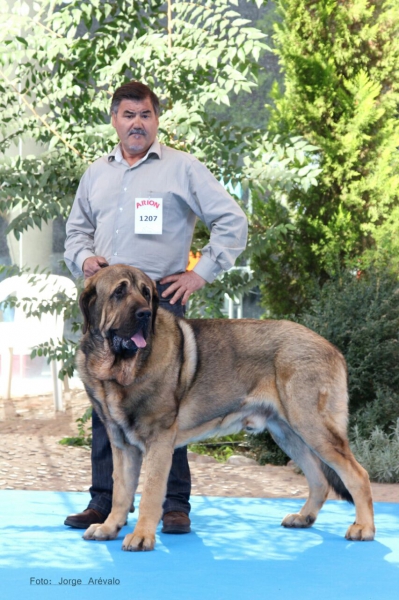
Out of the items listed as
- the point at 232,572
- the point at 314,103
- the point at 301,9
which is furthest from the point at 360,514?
the point at 301,9

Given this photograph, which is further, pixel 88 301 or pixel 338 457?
pixel 338 457

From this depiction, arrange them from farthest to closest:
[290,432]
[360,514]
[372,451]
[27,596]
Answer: [372,451], [290,432], [360,514], [27,596]

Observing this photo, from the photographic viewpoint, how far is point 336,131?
26.4 feet

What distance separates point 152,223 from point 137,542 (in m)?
1.57

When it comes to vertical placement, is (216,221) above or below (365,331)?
above

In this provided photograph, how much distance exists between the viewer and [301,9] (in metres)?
8.07

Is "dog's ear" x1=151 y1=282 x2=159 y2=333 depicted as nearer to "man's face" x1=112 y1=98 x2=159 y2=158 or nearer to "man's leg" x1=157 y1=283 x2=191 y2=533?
"man's leg" x1=157 y1=283 x2=191 y2=533

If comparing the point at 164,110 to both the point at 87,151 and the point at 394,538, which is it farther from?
the point at 394,538

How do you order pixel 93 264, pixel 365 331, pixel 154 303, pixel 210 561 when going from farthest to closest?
pixel 365 331 < pixel 93 264 < pixel 154 303 < pixel 210 561

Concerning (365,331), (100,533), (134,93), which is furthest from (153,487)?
(365,331)

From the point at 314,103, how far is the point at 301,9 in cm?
87

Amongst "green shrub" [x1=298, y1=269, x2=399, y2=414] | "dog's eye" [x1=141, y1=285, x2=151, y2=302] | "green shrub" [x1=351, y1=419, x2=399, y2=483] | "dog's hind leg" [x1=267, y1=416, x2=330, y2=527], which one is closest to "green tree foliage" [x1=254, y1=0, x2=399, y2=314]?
"green shrub" [x1=298, y1=269, x2=399, y2=414]

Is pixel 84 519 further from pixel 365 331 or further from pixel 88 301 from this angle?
pixel 365 331

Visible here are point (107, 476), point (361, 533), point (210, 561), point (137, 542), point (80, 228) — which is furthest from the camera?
point (80, 228)
